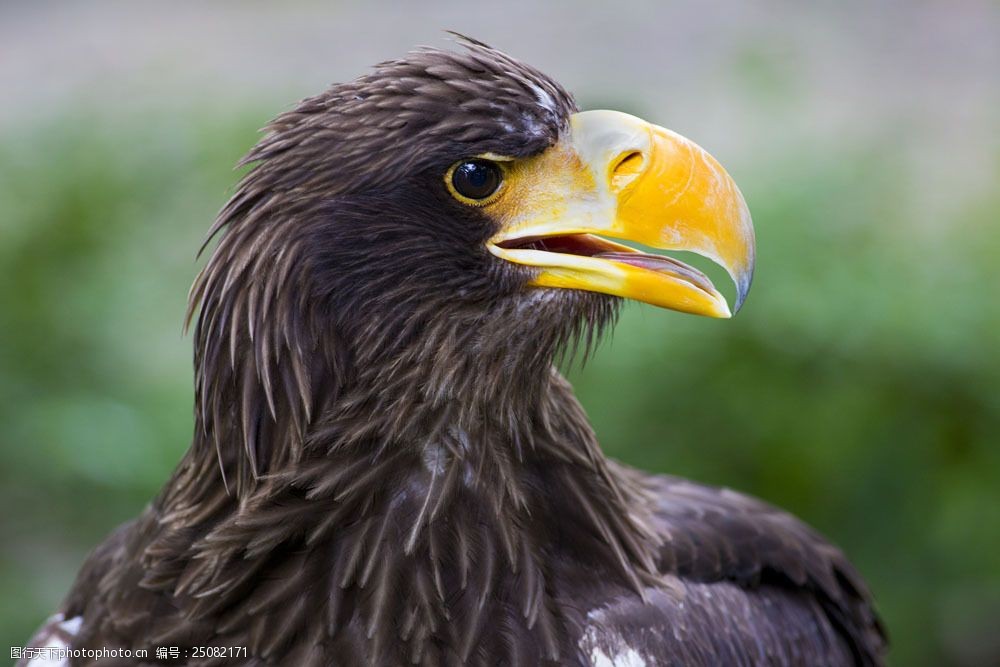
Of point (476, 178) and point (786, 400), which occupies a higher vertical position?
point (476, 178)

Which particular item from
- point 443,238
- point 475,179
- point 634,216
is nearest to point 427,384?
point 443,238

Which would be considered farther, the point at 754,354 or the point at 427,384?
the point at 754,354

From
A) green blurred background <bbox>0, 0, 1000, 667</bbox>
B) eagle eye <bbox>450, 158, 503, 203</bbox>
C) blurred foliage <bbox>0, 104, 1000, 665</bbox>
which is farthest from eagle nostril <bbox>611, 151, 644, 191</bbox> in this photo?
blurred foliage <bbox>0, 104, 1000, 665</bbox>

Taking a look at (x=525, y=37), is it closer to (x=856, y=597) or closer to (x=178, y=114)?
(x=178, y=114)

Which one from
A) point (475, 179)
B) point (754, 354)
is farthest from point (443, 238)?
point (754, 354)

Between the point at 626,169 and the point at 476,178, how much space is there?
0.33 metres

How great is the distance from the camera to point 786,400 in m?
5.38

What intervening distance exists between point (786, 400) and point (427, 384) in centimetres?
308

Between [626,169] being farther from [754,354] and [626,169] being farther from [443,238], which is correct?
[754,354]

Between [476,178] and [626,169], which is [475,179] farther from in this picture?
[626,169]

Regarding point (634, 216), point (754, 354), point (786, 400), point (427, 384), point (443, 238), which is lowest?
point (786, 400)

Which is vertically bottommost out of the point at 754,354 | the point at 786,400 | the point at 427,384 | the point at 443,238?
the point at 786,400

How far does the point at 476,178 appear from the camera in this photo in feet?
8.49

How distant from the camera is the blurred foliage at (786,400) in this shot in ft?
17.3
